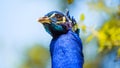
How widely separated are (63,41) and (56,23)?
95 millimetres

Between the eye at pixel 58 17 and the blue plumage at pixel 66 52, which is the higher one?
the eye at pixel 58 17

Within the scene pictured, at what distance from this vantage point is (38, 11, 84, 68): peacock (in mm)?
2299

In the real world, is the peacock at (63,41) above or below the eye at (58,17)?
below

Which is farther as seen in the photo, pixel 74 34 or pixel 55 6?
pixel 55 6

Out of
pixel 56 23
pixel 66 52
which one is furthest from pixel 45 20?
pixel 66 52

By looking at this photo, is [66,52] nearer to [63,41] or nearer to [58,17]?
[63,41]

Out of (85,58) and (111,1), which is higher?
(111,1)

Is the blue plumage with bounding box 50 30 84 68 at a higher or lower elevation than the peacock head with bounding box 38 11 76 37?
lower

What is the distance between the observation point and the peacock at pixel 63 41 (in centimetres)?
230

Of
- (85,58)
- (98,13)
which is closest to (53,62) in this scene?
(85,58)

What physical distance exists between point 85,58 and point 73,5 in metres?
0.29

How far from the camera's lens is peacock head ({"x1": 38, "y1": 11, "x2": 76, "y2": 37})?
2311 mm

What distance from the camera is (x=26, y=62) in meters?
2.56

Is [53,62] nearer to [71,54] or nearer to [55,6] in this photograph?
[71,54]
